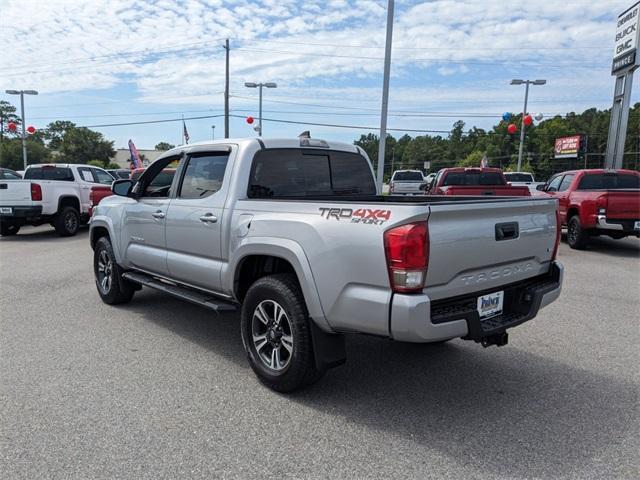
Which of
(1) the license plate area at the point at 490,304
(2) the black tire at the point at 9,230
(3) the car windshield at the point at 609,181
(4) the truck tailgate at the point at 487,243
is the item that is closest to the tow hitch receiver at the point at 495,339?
(1) the license plate area at the point at 490,304

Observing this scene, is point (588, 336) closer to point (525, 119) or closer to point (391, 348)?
point (391, 348)

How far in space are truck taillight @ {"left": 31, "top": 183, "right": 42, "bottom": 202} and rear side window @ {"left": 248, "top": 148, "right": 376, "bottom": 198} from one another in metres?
10.2

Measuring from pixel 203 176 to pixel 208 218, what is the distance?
1.79ft

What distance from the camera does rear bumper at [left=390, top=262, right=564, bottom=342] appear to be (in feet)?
9.49

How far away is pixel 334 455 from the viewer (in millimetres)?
2873

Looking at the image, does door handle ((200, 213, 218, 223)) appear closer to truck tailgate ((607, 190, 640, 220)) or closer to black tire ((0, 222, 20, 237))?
truck tailgate ((607, 190, 640, 220))

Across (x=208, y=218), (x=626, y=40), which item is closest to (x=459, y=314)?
(x=208, y=218)

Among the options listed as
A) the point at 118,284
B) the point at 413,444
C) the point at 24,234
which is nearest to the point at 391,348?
the point at 413,444

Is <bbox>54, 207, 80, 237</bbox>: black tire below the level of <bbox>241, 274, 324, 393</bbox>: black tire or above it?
below

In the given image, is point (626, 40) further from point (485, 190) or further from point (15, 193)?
point (15, 193)

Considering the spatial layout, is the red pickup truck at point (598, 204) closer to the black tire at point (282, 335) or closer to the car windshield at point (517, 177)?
the black tire at point (282, 335)

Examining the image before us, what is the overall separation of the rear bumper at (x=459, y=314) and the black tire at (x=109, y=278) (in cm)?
412

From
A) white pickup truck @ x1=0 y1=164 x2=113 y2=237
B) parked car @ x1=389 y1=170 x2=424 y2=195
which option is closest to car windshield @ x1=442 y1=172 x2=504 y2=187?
parked car @ x1=389 y1=170 x2=424 y2=195

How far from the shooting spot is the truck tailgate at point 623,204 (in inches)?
381
